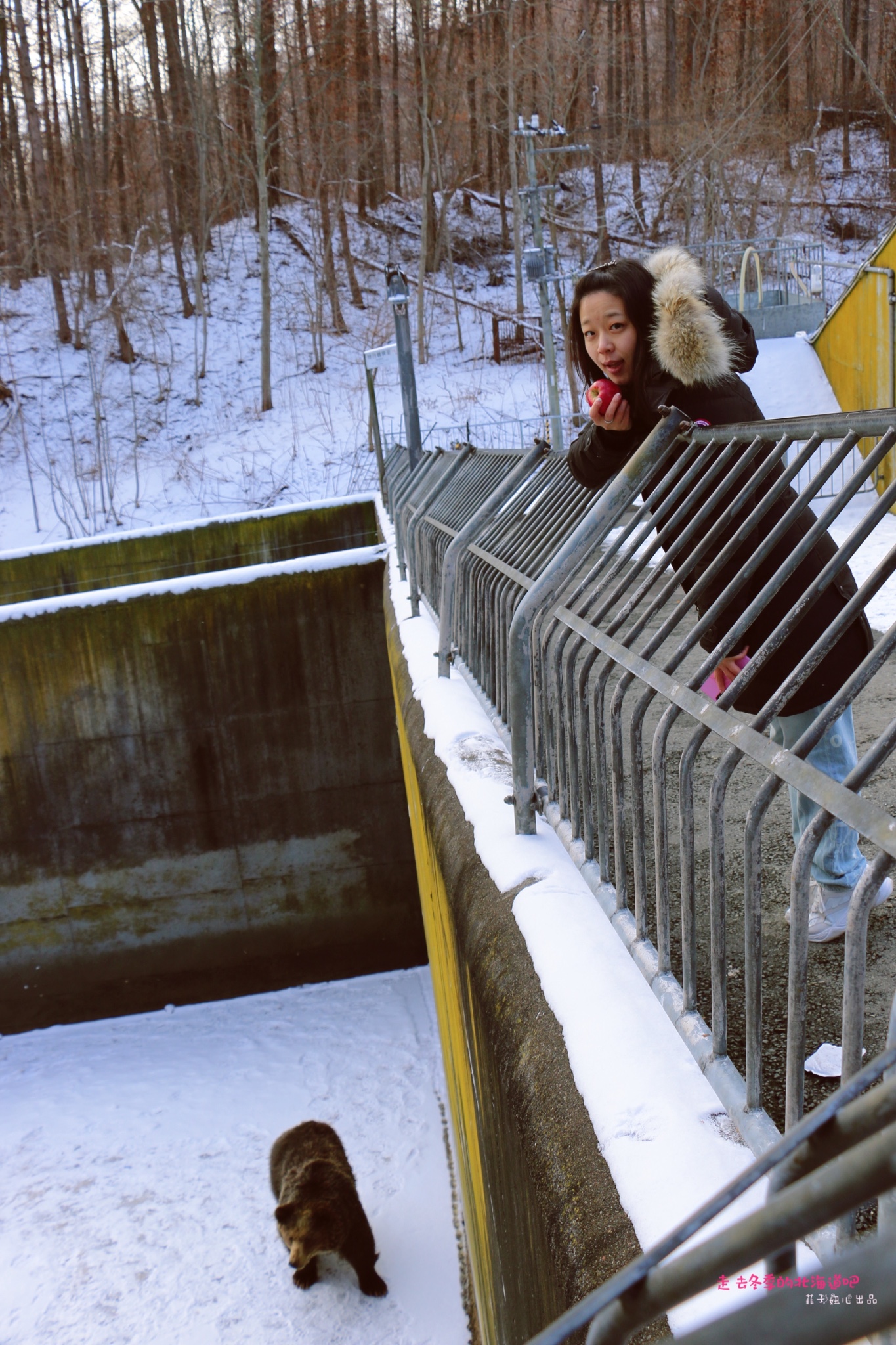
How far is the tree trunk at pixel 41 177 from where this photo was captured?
1034 inches

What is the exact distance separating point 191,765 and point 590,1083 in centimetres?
970

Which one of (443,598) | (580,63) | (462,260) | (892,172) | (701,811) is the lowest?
(701,811)

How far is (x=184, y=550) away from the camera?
15.4 meters

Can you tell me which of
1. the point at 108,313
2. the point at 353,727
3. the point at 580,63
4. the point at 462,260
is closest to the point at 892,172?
the point at 580,63

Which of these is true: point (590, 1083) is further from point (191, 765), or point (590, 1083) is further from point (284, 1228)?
point (191, 765)

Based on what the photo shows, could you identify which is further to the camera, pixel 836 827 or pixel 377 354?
pixel 377 354

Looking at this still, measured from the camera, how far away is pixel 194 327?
2541 cm

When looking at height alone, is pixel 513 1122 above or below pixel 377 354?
below

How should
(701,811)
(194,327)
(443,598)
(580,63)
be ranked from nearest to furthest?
(701,811) < (443,598) < (194,327) < (580,63)

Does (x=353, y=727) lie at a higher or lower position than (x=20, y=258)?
lower

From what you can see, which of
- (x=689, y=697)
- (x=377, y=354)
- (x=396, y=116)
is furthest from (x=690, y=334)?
(x=396, y=116)

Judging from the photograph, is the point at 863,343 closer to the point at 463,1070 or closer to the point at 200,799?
the point at 200,799

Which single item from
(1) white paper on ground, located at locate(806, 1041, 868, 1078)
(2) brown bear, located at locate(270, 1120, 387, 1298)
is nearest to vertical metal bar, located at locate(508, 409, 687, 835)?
(1) white paper on ground, located at locate(806, 1041, 868, 1078)

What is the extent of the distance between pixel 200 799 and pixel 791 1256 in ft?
34.9
